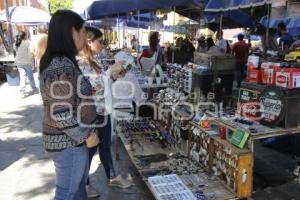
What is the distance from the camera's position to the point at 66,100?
87.2 inches

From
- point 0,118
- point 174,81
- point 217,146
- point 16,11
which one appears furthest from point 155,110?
point 16,11

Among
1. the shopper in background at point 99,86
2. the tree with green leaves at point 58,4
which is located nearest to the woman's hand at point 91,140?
the shopper in background at point 99,86

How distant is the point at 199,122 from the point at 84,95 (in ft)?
6.03

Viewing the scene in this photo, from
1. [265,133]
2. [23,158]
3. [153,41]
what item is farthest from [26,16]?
[265,133]

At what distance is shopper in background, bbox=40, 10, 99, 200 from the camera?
7.24 feet

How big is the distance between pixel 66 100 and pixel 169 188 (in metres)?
1.64

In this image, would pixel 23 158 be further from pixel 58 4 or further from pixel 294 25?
pixel 58 4

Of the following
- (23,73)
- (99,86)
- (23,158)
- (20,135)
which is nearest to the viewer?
(99,86)

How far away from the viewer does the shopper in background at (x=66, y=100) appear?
2.21 meters

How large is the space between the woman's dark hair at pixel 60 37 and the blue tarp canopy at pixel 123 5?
4116 millimetres

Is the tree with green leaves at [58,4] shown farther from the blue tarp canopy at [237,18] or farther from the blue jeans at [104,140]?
the blue jeans at [104,140]

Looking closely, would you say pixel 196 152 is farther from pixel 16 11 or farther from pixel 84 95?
pixel 16 11

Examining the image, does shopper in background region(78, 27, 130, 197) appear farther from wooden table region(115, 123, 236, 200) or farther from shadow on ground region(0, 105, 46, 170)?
shadow on ground region(0, 105, 46, 170)

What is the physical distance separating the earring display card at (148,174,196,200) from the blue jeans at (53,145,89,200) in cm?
105
